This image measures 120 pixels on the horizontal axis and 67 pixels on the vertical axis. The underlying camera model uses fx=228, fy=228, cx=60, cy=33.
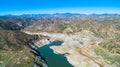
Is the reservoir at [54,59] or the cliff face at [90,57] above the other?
the cliff face at [90,57]

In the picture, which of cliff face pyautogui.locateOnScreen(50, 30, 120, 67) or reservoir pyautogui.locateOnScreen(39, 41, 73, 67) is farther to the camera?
reservoir pyautogui.locateOnScreen(39, 41, 73, 67)

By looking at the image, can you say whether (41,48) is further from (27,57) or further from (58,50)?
(27,57)

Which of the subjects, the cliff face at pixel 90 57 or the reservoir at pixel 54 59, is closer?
the cliff face at pixel 90 57

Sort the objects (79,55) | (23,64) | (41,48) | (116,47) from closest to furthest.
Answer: (23,64)
(79,55)
(116,47)
(41,48)

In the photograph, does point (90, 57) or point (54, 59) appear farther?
point (54, 59)

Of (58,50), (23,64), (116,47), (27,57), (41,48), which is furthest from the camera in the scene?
(41,48)

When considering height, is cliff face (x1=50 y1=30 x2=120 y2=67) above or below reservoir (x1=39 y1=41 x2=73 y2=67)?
above

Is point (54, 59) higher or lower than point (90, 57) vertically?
lower

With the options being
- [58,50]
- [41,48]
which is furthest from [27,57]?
[41,48]

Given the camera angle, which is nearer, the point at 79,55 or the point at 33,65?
the point at 33,65
